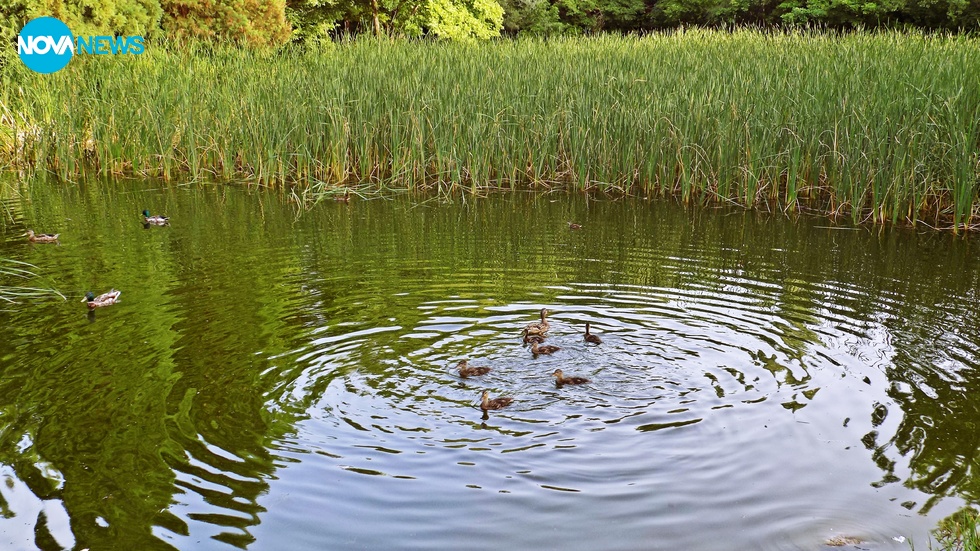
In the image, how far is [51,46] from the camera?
14.5 metres

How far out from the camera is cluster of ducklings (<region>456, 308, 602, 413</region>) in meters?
4.53

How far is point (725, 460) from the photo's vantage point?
4.03 metres

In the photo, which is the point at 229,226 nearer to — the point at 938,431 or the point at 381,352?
the point at 381,352

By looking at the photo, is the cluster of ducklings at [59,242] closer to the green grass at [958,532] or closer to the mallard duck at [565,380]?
the mallard duck at [565,380]

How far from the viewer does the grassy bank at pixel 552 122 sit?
348 inches

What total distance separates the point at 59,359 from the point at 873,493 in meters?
4.57

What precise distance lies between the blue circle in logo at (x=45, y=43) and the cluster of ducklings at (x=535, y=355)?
11.8 meters

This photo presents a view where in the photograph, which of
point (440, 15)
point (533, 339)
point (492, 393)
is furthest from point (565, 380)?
point (440, 15)

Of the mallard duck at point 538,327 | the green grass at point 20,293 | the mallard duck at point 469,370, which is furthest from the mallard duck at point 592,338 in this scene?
the green grass at point 20,293

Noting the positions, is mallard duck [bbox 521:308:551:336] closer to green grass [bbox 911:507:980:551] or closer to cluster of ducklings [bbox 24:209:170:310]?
green grass [bbox 911:507:980:551]

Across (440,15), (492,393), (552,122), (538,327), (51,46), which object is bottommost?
(492,393)

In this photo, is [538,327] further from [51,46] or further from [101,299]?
[51,46]

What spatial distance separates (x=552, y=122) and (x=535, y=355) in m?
5.92

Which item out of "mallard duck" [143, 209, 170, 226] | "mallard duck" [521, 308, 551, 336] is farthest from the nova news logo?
"mallard duck" [521, 308, 551, 336]
